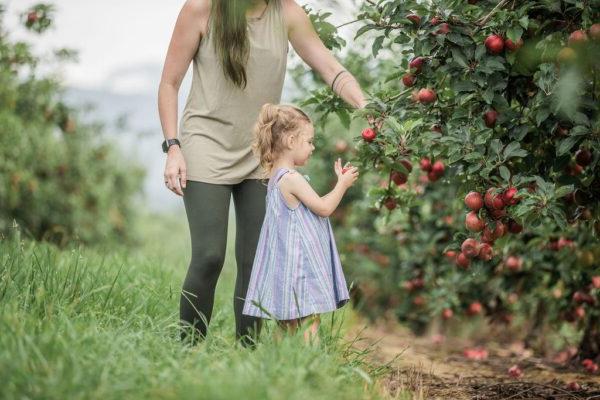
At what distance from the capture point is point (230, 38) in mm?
2512

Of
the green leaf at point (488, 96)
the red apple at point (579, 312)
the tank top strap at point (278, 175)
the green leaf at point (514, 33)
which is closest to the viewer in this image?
the green leaf at point (514, 33)

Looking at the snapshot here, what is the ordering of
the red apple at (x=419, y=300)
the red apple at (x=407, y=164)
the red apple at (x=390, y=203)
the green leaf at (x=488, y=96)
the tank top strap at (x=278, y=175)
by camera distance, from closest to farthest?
the green leaf at (x=488, y=96) < the tank top strap at (x=278, y=175) < the red apple at (x=407, y=164) < the red apple at (x=390, y=203) < the red apple at (x=419, y=300)

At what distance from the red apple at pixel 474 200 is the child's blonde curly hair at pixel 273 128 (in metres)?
0.65

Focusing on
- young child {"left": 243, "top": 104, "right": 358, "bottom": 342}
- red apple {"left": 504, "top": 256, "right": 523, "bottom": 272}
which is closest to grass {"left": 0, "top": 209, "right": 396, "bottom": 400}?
young child {"left": 243, "top": 104, "right": 358, "bottom": 342}

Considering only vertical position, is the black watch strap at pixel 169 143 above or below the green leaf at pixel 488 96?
below

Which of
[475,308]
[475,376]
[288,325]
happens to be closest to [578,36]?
[288,325]

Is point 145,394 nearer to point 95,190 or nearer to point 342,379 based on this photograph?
point 342,379

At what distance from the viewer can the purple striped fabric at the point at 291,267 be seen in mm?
2436

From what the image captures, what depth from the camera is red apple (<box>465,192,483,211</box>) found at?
2453 millimetres

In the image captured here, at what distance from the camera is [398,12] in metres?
2.45

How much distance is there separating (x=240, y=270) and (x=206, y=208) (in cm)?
33

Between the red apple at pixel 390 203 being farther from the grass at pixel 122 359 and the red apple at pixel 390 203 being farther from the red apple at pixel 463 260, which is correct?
the grass at pixel 122 359

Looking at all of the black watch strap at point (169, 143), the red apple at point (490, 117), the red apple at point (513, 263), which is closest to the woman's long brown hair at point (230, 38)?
the black watch strap at point (169, 143)

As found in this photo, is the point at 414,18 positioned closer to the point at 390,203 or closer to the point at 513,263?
the point at 390,203
